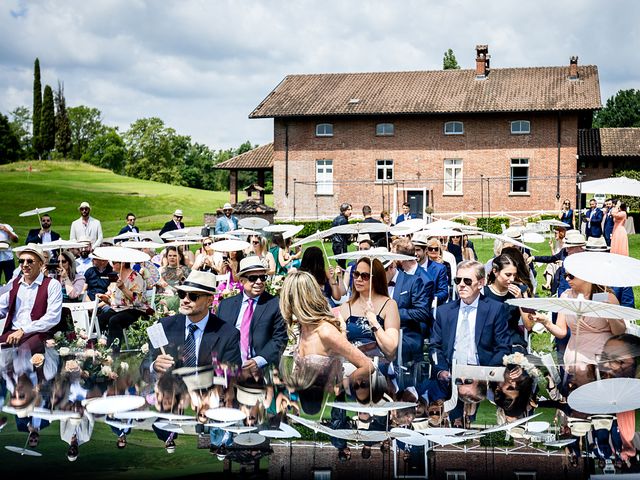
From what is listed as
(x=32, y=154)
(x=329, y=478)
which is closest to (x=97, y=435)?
(x=329, y=478)

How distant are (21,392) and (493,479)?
364cm

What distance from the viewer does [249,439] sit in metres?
5.23

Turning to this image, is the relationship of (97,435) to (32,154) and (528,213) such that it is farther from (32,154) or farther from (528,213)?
(32,154)

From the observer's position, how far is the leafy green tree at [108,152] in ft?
386

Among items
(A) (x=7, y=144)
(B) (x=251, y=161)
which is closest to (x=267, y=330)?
(B) (x=251, y=161)

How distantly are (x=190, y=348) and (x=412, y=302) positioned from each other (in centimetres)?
313

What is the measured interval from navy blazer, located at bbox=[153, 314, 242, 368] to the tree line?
97164 millimetres

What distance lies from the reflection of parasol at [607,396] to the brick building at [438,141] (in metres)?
41.9

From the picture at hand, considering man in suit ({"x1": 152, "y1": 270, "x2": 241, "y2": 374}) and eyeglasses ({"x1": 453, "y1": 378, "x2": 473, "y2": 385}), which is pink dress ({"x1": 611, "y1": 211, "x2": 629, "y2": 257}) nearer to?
eyeglasses ({"x1": 453, "y1": 378, "x2": 473, "y2": 385})

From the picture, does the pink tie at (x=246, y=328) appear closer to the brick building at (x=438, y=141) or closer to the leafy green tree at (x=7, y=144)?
the brick building at (x=438, y=141)

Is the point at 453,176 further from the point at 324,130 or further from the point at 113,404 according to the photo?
the point at 113,404

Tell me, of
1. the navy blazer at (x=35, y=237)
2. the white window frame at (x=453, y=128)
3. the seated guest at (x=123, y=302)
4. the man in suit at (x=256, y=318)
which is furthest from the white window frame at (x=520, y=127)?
the man in suit at (x=256, y=318)

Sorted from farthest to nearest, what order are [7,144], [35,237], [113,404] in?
[7,144] < [35,237] < [113,404]

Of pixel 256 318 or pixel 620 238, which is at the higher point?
pixel 620 238
